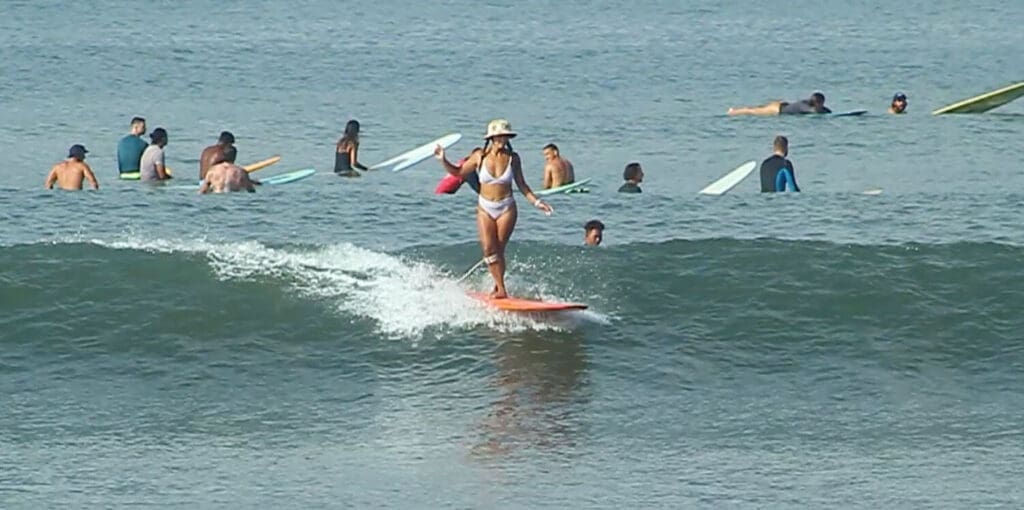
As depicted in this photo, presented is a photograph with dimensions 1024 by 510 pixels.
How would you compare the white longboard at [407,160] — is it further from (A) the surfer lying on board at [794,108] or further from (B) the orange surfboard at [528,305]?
(B) the orange surfboard at [528,305]

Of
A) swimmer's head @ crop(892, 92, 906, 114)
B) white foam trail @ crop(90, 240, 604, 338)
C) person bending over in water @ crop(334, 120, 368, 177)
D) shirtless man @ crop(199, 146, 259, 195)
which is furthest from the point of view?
swimmer's head @ crop(892, 92, 906, 114)

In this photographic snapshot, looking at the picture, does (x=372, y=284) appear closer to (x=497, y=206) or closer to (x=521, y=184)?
(x=497, y=206)

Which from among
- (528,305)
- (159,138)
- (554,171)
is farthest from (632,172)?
(528,305)

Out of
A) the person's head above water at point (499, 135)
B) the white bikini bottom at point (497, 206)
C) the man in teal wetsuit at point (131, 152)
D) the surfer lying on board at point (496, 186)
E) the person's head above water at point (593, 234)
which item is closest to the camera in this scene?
the person's head above water at point (499, 135)

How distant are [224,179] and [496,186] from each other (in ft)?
29.2

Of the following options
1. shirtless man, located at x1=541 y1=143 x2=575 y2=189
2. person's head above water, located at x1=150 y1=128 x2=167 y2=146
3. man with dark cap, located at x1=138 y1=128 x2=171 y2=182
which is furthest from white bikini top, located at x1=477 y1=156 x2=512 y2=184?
person's head above water, located at x1=150 y1=128 x2=167 y2=146

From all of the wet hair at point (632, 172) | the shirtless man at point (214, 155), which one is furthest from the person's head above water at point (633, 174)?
the shirtless man at point (214, 155)

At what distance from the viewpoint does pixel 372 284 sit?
59.6 ft

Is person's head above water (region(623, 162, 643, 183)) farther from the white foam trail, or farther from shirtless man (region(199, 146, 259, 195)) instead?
the white foam trail

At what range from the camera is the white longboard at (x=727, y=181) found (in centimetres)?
2553

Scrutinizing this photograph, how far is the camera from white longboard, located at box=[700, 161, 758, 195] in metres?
25.5

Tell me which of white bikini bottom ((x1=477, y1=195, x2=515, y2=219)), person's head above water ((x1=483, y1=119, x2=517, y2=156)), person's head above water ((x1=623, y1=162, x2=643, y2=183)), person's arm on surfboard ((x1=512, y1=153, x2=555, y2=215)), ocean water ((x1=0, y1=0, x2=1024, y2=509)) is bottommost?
ocean water ((x1=0, y1=0, x2=1024, y2=509))

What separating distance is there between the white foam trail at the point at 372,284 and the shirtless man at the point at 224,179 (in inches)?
173

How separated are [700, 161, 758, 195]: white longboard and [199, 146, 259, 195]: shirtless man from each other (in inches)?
230
